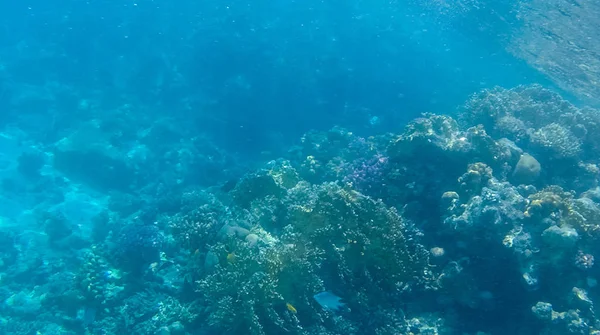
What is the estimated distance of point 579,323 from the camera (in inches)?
314

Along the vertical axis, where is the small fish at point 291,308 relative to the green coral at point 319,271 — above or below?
below

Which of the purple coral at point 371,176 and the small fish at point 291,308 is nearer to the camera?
the small fish at point 291,308

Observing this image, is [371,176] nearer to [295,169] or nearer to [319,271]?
[295,169]

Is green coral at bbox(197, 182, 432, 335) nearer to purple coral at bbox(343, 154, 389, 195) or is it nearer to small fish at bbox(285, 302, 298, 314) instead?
small fish at bbox(285, 302, 298, 314)

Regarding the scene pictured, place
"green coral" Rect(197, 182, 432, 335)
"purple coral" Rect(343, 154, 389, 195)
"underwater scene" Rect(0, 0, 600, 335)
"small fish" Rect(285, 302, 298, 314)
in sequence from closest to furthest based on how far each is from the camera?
"small fish" Rect(285, 302, 298, 314) < "green coral" Rect(197, 182, 432, 335) < "underwater scene" Rect(0, 0, 600, 335) < "purple coral" Rect(343, 154, 389, 195)

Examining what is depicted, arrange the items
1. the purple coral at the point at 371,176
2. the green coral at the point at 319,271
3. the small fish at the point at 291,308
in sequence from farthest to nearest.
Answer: the purple coral at the point at 371,176
the green coral at the point at 319,271
the small fish at the point at 291,308

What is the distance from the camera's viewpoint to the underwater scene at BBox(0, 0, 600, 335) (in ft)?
27.4

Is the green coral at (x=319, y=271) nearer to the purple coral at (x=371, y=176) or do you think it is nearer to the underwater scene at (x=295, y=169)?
the underwater scene at (x=295, y=169)

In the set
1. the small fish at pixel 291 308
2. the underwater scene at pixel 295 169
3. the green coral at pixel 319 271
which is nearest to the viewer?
the small fish at pixel 291 308

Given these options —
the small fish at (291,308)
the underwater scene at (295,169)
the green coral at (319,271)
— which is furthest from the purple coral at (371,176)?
the small fish at (291,308)

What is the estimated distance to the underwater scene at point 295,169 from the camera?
8344mm

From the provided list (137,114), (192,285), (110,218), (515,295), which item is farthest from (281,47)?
(515,295)

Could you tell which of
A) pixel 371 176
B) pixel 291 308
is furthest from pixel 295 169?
pixel 291 308

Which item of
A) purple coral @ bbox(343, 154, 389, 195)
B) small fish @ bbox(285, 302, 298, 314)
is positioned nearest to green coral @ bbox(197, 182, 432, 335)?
small fish @ bbox(285, 302, 298, 314)
